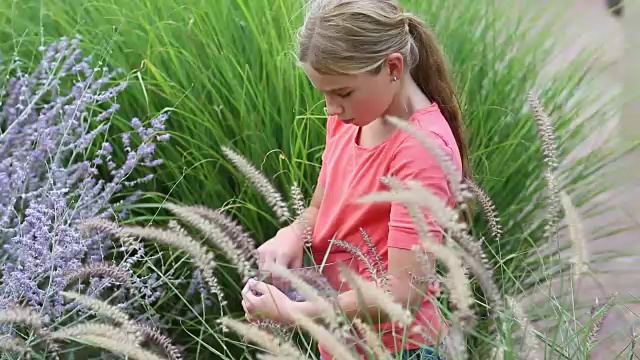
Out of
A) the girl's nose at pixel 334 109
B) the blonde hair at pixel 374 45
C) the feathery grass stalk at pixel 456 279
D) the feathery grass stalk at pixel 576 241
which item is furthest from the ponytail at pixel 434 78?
the feathery grass stalk at pixel 456 279

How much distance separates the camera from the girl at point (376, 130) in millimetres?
1913

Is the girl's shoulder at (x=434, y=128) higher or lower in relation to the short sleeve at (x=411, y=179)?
higher

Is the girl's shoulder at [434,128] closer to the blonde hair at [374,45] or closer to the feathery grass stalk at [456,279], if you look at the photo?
the blonde hair at [374,45]

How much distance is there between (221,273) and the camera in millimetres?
2672

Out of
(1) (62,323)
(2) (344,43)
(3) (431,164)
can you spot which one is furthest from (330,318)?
(1) (62,323)

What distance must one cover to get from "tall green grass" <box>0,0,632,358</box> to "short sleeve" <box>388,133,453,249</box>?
2.14 ft

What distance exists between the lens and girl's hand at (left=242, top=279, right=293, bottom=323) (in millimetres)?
1723

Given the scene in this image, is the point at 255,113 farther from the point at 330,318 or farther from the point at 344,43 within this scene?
the point at 330,318

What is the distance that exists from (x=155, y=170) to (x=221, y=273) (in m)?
0.39

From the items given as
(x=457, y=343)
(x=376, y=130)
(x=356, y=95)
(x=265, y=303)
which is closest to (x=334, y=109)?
(x=356, y=95)

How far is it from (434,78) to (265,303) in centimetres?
Result: 67

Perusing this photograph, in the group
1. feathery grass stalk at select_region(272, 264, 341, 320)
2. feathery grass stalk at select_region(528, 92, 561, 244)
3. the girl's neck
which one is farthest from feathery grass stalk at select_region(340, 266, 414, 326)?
the girl's neck

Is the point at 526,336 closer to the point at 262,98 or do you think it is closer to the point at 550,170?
the point at 550,170

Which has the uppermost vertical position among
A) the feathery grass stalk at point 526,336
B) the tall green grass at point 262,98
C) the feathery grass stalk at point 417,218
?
the feathery grass stalk at point 417,218
